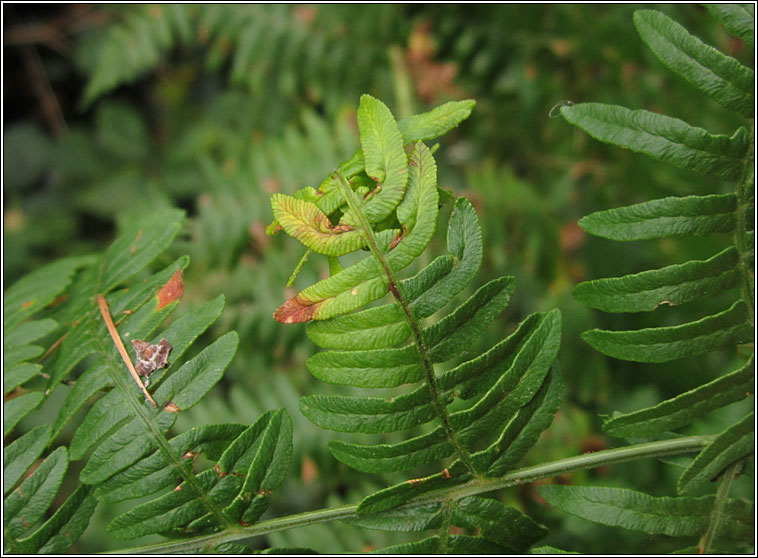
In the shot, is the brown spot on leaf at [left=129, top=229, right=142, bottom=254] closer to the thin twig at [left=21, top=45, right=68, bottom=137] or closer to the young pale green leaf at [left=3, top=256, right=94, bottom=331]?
the young pale green leaf at [left=3, top=256, right=94, bottom=331]

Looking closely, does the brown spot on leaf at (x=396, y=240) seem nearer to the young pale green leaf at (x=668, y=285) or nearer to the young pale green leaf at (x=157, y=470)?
the young pale green leaf at (x=668, y=285)

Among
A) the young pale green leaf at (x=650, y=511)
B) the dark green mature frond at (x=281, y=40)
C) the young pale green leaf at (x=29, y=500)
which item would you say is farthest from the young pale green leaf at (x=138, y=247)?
the dark green mature frond at (x=281, y=40)

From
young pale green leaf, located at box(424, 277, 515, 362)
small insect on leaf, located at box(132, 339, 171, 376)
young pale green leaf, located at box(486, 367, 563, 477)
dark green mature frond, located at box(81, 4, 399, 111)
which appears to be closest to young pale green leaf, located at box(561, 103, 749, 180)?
young pale green leaf, located at box(424, 277, 515, 362)

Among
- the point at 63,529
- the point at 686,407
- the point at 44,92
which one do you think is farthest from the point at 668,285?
the point at 44,92

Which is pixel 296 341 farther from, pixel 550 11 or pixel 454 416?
pixel 550 11

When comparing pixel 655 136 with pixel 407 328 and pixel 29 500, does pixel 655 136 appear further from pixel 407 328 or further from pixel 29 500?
pixel 29 500
